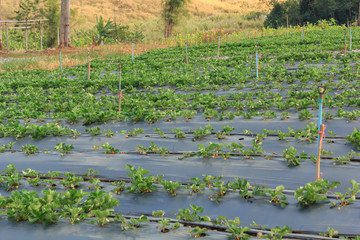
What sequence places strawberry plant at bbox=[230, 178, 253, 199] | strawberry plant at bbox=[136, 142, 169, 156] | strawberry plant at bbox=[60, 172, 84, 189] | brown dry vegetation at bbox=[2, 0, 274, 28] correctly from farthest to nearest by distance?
brown dry vegetation at bbox=[2, 0, 274, 28] < strawberry plant at bbox=[136, 142, 169, 156] < strawberry plant at bbox=[60, 172, 84, 189] < strawberry plant at bbox=[230, 178, 253, 199]

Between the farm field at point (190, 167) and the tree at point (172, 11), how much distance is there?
75.4 feet

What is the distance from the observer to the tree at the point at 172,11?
106 feet

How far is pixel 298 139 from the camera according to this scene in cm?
580

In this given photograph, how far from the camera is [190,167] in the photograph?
5148mm

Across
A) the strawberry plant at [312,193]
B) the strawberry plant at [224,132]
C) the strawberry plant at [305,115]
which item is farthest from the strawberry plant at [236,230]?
the strawberry plant at [305,115]

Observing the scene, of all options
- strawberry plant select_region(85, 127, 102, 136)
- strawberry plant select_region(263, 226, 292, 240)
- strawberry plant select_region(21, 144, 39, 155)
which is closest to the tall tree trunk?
strawberry plant select_region(85, 127, 102, 136)

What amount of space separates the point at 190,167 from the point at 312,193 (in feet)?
6.01

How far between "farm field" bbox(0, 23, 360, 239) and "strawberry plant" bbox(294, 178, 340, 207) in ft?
0.05

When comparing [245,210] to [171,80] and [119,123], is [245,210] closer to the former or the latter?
[119,123]

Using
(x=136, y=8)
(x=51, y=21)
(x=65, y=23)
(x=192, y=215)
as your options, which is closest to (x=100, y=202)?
(x=192, y=215)

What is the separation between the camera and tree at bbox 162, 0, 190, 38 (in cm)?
3225

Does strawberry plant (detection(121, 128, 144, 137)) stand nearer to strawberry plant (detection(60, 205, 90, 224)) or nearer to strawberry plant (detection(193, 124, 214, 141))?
strawberry plant (detection(193, 124, 214, 141))

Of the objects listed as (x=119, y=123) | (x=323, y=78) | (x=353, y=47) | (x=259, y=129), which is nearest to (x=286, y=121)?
(x=259, y=129)

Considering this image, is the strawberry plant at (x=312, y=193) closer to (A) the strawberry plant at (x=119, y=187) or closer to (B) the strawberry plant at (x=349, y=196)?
(B) the strawberry plant at (x=349, y=196)
